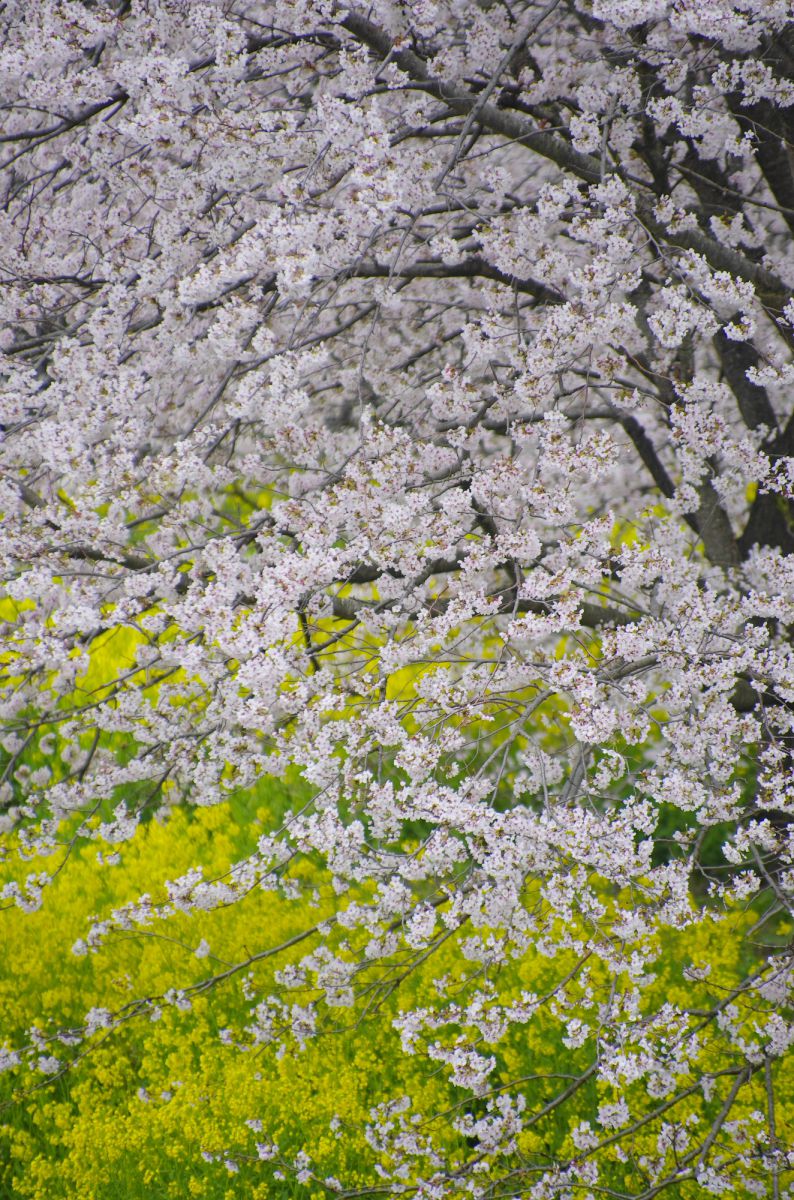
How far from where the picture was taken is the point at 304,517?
127 inches

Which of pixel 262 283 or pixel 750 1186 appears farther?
pixel 262 283

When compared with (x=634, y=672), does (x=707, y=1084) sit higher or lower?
lower

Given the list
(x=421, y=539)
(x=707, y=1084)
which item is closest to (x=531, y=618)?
(x=421, y=539)

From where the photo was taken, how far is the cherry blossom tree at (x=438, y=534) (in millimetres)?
2795

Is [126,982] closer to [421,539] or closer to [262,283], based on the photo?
[421,539]

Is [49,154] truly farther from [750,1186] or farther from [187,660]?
[750,1186]

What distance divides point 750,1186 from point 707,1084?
0.98 ft

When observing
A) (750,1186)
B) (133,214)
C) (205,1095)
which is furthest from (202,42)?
(750,1186)

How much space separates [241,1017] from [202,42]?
4.20 metres

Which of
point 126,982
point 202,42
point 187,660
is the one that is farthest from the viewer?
point 202,42

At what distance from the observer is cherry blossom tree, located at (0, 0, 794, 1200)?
279 centimetres

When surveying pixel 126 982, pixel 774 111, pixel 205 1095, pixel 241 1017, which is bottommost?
pixel 241 1017

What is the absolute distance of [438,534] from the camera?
10.5 feet

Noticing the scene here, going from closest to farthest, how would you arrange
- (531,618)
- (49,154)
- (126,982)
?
(531,618)
(126,982)
(49,154)
